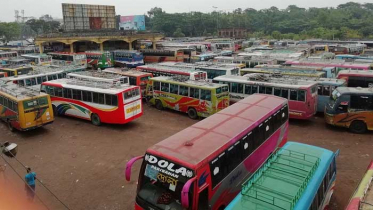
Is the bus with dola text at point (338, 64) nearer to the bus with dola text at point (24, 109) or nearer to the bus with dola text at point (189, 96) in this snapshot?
the bus with dola text at point (189, 96)

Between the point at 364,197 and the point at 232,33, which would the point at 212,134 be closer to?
the point at 364,197

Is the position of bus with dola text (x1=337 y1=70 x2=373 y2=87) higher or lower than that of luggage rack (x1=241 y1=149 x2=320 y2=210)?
higher

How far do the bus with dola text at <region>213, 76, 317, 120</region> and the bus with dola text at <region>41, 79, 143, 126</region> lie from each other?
6.57 metres

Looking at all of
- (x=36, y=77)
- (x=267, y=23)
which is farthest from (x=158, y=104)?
(x=267, y=23)

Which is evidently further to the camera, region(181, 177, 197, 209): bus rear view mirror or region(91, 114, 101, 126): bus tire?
region(91, 114, 101, 126): bus tire

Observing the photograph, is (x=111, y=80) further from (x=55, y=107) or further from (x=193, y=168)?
(x=193, y=168)

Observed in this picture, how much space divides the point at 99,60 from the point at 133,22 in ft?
151

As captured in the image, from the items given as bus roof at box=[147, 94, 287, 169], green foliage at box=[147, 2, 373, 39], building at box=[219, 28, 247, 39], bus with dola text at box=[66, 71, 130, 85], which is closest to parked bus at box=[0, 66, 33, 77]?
bus with dola text at box=[66, 71, 130, 85]

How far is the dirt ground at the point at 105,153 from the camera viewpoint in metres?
9.98

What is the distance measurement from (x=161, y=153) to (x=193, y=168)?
979 millimetres

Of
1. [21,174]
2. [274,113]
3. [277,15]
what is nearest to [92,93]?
[21,174]

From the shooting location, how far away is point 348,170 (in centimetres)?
1117

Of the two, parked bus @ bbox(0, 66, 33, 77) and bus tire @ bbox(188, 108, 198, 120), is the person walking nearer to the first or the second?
bus tire @ bbox(188, 108, 198, 120)

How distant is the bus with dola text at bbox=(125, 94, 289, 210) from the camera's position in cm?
672
